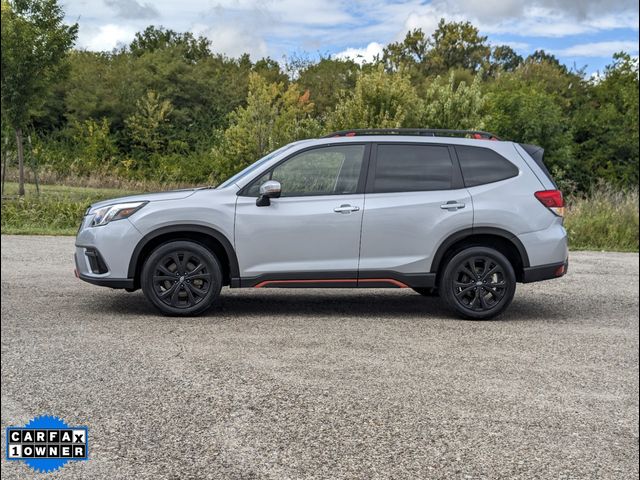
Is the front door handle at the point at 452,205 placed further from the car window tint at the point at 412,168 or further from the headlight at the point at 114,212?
A: the headlight at the point at 114,212

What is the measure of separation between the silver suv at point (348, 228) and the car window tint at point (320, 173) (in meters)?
0.01

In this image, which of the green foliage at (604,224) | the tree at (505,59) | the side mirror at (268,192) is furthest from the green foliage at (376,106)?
the tree at (505,59)

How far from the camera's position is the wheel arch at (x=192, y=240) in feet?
24.6

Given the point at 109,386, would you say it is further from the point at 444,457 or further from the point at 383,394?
the point at 444,457

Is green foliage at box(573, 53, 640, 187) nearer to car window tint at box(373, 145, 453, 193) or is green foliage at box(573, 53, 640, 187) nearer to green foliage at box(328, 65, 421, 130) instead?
green foliage at box(328, 65, 421, 130)

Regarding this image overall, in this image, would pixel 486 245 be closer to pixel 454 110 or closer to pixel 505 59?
pixel 454 110

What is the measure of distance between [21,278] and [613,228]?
1136 centimetres

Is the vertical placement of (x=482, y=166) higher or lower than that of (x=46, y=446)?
higher

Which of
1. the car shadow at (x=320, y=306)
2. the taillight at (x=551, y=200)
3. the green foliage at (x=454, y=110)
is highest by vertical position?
the green foliage at (x=454, y=110)

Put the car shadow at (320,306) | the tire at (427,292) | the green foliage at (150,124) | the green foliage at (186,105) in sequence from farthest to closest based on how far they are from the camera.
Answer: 1. the green foliage at (150,124)
2. the green foliage at (186,105)
3. the tire at (427,292)
4. the car shadow at (320,306)

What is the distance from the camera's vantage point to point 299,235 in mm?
7551

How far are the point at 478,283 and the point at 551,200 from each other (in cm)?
115

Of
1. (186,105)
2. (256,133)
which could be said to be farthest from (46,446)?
(186,105)

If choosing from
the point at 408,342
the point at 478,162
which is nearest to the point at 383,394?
the point at 408,342
